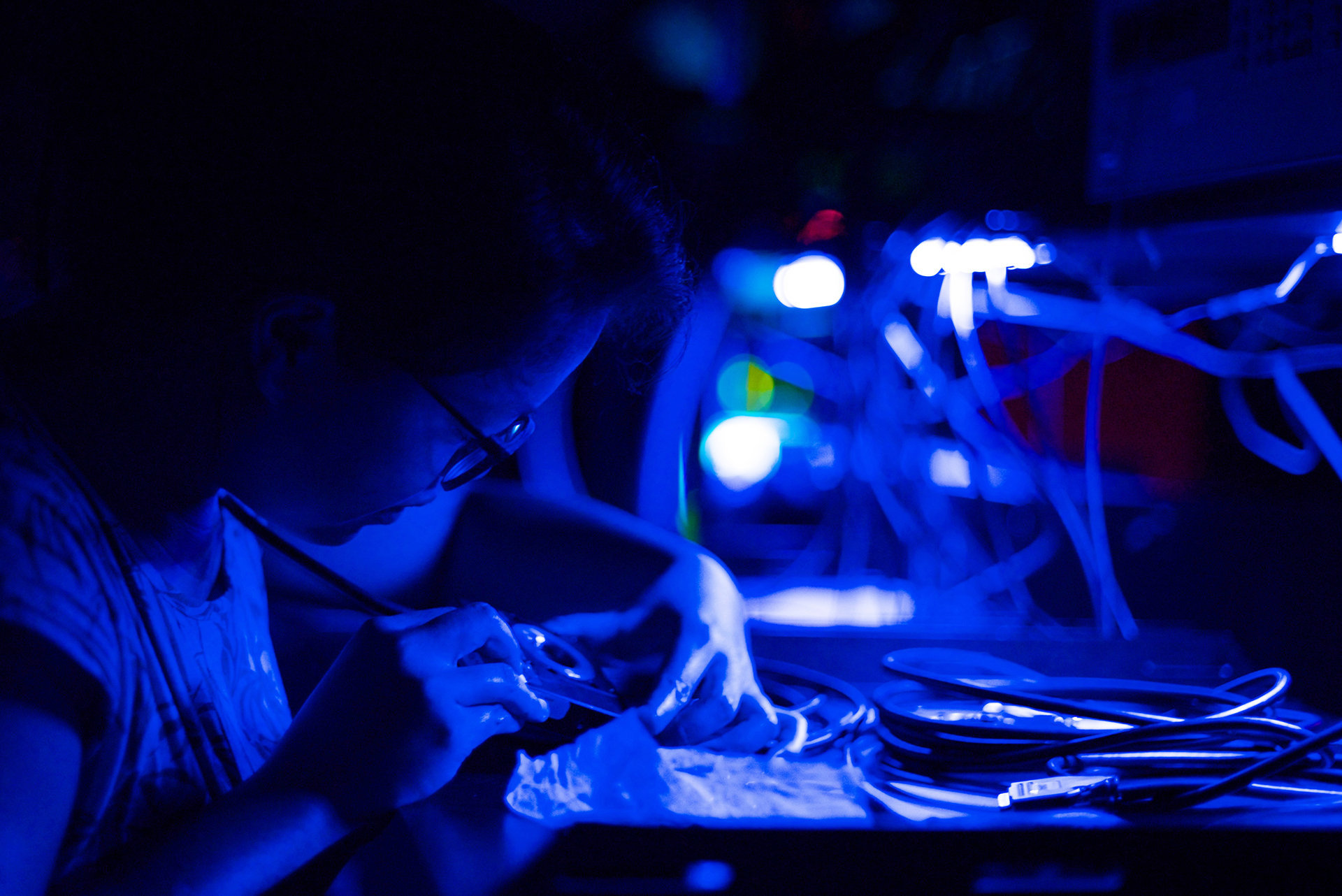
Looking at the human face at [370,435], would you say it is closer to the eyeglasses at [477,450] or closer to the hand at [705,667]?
the eyeglasses at [477,450]

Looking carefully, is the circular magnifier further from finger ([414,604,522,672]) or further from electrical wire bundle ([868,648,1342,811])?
electrical wire bundle ([868,648,1342,811])

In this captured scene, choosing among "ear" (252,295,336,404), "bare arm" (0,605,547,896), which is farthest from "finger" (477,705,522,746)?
"ear" (252,295,336,404)

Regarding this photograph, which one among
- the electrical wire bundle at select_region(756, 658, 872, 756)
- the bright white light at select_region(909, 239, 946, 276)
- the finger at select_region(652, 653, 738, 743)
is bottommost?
the electrical wire bundle at select_region(756, 658, 872, 756)

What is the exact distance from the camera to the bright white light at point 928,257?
2.82 ft

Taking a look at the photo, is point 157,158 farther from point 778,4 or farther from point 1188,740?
point 1188,740

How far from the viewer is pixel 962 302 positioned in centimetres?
93

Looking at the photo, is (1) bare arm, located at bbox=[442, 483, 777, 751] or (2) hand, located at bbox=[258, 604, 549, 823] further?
(1) bare arm, located at bbox=[442, 483, 777, 751]

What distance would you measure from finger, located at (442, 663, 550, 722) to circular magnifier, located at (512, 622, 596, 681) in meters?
Answer: 0.04

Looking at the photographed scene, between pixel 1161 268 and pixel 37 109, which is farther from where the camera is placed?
pixel 1161 268

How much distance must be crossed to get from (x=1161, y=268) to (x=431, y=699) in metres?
0.80

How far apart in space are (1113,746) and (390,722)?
0.49m

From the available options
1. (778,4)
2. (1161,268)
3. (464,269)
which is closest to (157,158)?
(464,269)

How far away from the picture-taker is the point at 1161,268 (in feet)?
2.68

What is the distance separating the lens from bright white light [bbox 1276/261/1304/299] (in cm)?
76
